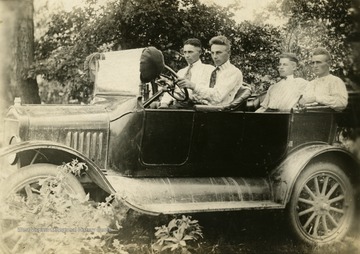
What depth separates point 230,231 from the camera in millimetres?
3371

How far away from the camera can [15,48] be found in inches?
123

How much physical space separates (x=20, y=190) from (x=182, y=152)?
1071 mm

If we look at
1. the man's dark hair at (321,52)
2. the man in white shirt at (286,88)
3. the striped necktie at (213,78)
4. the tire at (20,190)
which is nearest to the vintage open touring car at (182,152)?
the tire at (20,190)

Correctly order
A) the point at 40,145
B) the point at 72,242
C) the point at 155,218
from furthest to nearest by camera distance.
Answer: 1. the point at 155,218
2. the point at 72,242
3. the point at 40,145

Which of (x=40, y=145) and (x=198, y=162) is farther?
(x=198, y=162)

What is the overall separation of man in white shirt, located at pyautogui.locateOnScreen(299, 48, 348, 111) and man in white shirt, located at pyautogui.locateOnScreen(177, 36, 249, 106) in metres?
0.57

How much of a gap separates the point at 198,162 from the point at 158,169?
29cm

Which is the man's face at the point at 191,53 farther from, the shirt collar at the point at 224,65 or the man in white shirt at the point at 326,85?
the man in white shirt at the point at 326,85

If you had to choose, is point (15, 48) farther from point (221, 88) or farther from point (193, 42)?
point (221, 88)

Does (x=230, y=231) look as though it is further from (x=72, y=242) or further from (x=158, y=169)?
(x=72, y=242)

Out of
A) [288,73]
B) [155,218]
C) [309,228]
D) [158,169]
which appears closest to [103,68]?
[158,169]

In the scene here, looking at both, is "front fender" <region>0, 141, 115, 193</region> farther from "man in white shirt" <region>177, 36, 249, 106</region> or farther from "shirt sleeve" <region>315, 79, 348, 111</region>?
"shirt sleeve" <region>315, 79, 348, 111</region>

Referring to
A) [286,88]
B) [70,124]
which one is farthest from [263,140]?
[70,124]

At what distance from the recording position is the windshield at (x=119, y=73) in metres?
3.30
